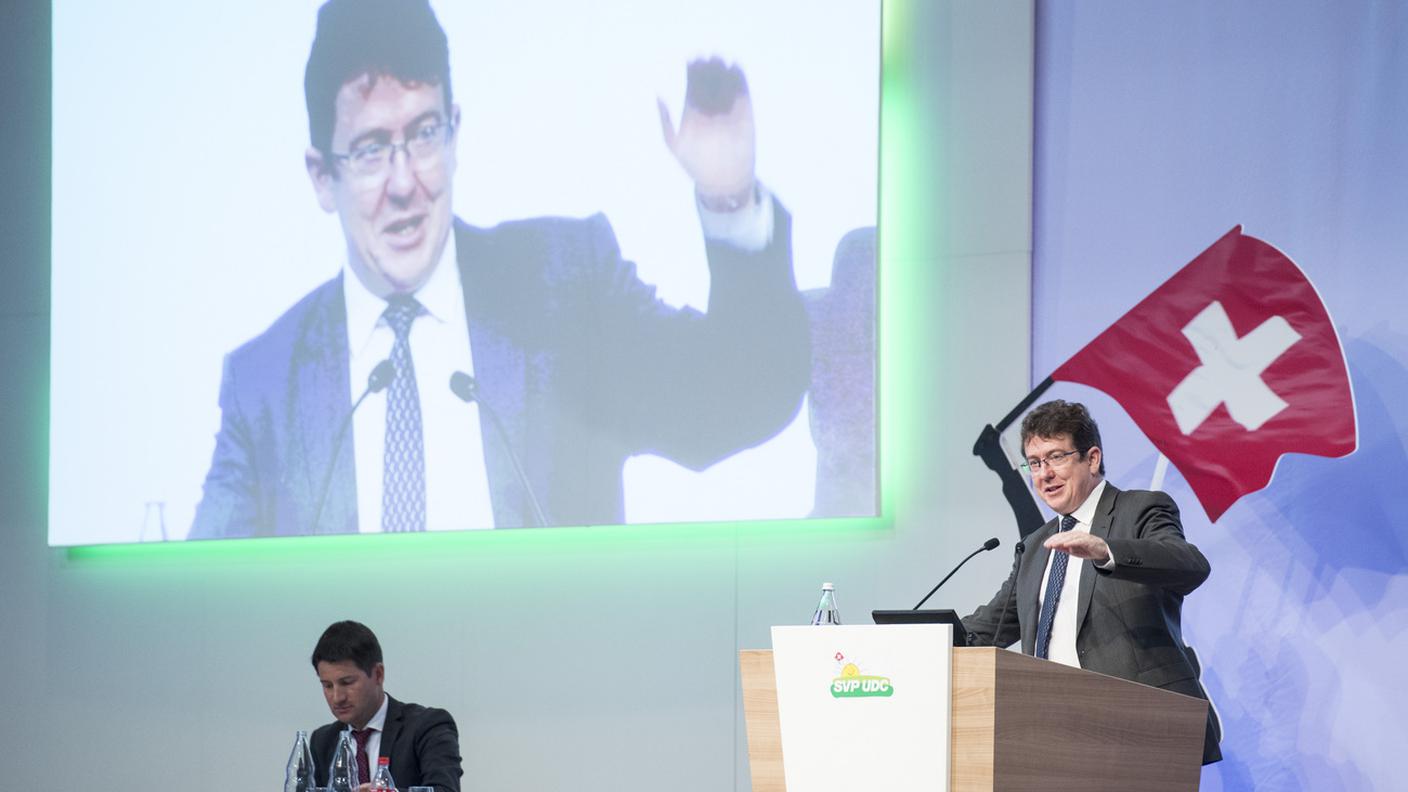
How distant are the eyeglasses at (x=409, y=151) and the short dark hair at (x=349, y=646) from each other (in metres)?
1.96

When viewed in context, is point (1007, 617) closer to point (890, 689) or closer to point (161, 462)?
point (890, 689)

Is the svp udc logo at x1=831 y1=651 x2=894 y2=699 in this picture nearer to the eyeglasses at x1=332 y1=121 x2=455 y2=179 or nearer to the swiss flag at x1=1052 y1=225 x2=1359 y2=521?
the swiss flag at x1=1052 y1=225 x2=1359 y2=521

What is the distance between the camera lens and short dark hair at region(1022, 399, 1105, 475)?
11.2 ft

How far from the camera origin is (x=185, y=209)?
18.5ft

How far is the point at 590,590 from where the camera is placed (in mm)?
5281

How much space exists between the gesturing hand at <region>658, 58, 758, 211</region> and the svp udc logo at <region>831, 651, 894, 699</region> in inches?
108

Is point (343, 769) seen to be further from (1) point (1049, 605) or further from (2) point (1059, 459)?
(2) point (1059, 459)

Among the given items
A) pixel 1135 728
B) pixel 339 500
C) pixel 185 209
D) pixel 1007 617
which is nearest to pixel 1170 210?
pixel 1007 617

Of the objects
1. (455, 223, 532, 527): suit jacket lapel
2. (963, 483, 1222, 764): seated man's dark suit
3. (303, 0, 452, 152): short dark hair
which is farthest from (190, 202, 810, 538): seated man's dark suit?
(963, 483, 1222, 764): seated man's dark suit

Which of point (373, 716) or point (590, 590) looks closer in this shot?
point (373, 716)

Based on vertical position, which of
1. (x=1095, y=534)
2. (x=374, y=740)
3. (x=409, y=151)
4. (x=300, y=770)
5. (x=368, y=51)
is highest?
(x=368, y=51)

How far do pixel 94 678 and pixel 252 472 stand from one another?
1.03m

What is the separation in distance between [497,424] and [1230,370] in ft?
8.06

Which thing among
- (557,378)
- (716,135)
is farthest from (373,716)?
(716,135)
